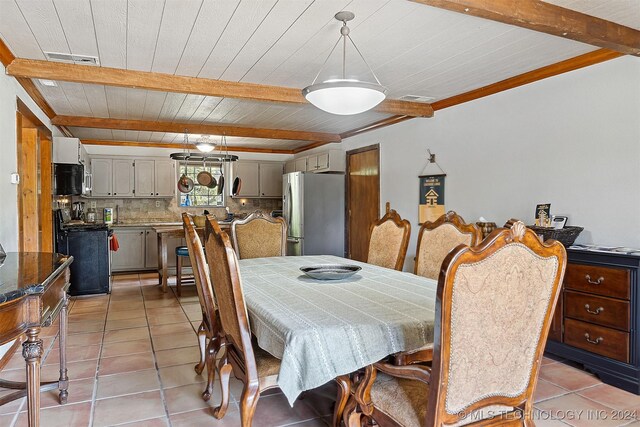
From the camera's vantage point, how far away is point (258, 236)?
3.80m

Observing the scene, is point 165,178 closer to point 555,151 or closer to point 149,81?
point 149,81

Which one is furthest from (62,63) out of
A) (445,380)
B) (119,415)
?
(445,380)

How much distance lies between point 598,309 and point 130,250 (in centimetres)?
666

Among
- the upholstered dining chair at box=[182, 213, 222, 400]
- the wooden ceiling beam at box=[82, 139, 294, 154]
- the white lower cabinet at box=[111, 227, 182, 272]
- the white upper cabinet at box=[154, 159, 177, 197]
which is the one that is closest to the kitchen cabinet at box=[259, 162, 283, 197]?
the wooden ceiling beam at box=[82, 139, 294, 154]

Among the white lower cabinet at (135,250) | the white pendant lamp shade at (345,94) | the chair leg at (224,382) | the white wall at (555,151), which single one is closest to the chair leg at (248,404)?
the chair leg at (224,382)

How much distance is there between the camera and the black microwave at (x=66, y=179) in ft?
17.4

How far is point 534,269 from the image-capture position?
1327 millimetres

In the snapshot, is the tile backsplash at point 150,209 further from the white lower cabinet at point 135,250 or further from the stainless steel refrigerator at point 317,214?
the stainless steel refrigerator at point 317,214

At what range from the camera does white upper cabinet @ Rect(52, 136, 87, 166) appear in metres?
5.34

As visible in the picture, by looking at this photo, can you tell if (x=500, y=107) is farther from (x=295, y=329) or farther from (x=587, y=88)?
(x=295, y=329)

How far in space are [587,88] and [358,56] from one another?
174cm

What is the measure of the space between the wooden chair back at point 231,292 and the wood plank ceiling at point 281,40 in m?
1.37

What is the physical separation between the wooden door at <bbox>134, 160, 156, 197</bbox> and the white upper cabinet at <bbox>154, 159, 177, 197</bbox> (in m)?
0.07

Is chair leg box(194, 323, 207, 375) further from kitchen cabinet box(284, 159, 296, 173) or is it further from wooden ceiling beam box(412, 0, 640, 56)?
kitchen cabinet box(284, 159, 296, 173)
